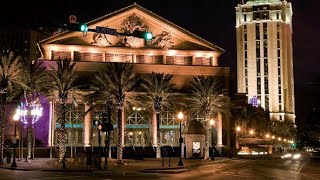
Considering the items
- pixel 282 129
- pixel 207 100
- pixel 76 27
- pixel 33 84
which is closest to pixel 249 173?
pixel 76 27

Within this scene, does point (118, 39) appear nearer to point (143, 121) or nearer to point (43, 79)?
point (143, 121)

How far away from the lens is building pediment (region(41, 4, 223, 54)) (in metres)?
Result: 77.9

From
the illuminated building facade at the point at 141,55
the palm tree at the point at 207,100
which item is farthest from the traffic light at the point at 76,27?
the illuminated building facade at the point at 141,55

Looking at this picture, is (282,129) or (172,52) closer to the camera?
(172,52)

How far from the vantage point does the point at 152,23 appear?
265ft

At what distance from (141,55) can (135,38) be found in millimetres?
3168

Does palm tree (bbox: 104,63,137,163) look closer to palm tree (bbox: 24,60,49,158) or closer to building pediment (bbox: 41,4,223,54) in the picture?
palm tree (bbox: 24,60,49,158)

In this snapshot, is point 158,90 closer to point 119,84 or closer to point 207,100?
point 207,100

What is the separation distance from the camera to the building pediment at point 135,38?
3066 inches

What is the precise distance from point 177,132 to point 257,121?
2222 inches

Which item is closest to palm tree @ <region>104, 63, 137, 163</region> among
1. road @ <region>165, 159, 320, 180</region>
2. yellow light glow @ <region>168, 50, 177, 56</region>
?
road @ <region>165, 159, 320, 180</region>

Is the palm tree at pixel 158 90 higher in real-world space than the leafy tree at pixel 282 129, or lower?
higher

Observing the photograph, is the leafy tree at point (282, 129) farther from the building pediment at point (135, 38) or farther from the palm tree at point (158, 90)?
the palm tree at point (158, 90)

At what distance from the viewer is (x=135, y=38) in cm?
8044
